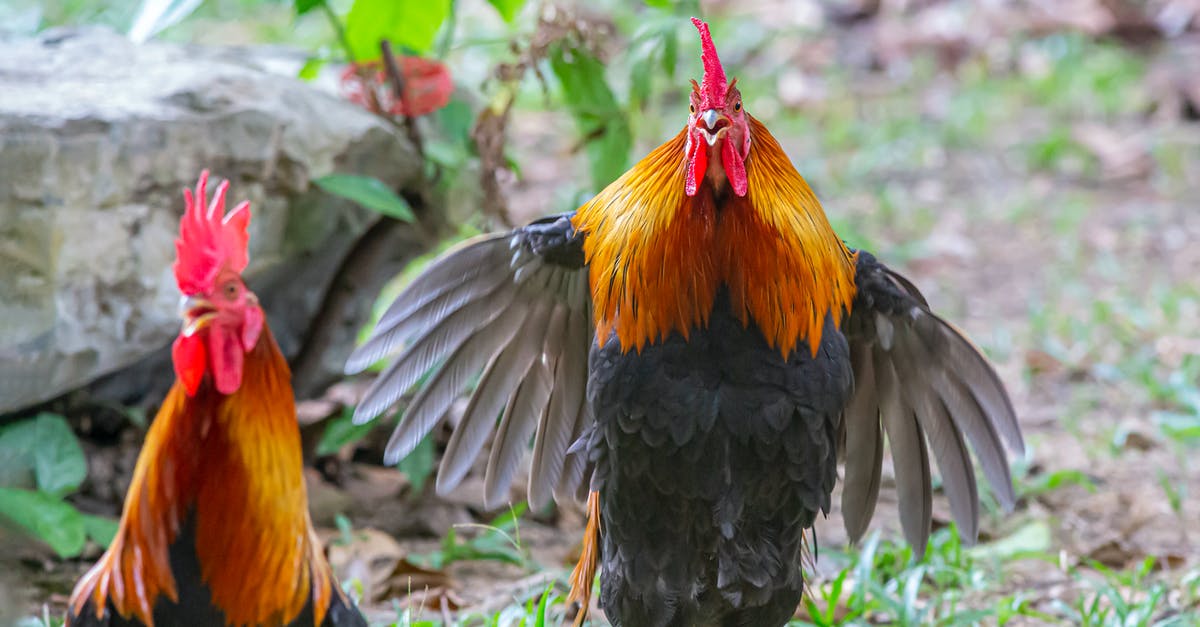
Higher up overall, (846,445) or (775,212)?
(775,212)

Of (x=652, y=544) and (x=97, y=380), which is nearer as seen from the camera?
(x=652, y=544)

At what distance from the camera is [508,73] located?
3.99 metres

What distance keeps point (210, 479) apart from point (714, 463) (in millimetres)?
1066

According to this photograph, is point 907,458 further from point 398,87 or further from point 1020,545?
point 398,87

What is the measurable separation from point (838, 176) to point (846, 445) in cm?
434

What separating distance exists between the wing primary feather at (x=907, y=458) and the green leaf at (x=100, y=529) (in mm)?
2079

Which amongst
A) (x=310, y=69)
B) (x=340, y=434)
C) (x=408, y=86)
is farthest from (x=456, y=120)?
(x=340, y=434)

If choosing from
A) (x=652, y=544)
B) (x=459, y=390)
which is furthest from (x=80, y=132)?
(x=652, y=544)

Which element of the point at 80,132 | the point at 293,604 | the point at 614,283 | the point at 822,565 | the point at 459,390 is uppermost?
the point at 80,132

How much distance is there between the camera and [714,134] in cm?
261

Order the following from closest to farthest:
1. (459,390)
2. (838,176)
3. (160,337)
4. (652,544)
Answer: (652,544) → (459,390) → (160,337) → (838,176)

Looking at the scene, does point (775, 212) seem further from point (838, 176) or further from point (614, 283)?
point (838, 176)

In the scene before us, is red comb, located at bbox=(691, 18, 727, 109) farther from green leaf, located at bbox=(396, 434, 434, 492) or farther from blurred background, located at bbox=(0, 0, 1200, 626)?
green leaf, located at bbox=(396, 434, 434, 492)

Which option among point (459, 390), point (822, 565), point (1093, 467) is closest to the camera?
point (459, 390)
